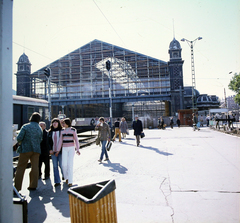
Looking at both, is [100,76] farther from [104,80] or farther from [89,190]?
[89,190]

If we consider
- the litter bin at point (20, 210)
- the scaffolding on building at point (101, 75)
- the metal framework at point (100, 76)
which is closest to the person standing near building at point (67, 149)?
the litter bin at point (20, 210)

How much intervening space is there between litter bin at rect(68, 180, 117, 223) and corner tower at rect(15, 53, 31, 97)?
50.9m

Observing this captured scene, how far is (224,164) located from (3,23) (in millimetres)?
6953

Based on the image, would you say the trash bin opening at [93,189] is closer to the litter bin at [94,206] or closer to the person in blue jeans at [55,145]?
the litter bin at [94,206]

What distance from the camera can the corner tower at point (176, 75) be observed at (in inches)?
1690

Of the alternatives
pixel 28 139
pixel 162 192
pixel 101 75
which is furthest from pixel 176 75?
pixel 28 139

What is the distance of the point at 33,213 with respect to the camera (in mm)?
3666

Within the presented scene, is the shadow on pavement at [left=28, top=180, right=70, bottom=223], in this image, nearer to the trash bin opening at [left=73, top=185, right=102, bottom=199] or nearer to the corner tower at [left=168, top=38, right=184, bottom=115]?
the trash bin opening at [left=73, top=185, right=102, bottom=199]

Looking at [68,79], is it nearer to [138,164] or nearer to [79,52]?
[79,52]

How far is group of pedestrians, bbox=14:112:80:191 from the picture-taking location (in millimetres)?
4754

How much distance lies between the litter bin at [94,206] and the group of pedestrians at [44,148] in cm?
282

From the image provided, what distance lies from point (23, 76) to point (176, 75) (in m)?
36.8

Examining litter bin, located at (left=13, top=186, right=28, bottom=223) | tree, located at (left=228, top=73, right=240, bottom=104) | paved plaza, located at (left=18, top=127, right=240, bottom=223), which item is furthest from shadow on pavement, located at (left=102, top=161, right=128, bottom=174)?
tree, located at (left=228, top=73, right=240, bottom=104)

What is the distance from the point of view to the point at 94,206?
7.05 feet
